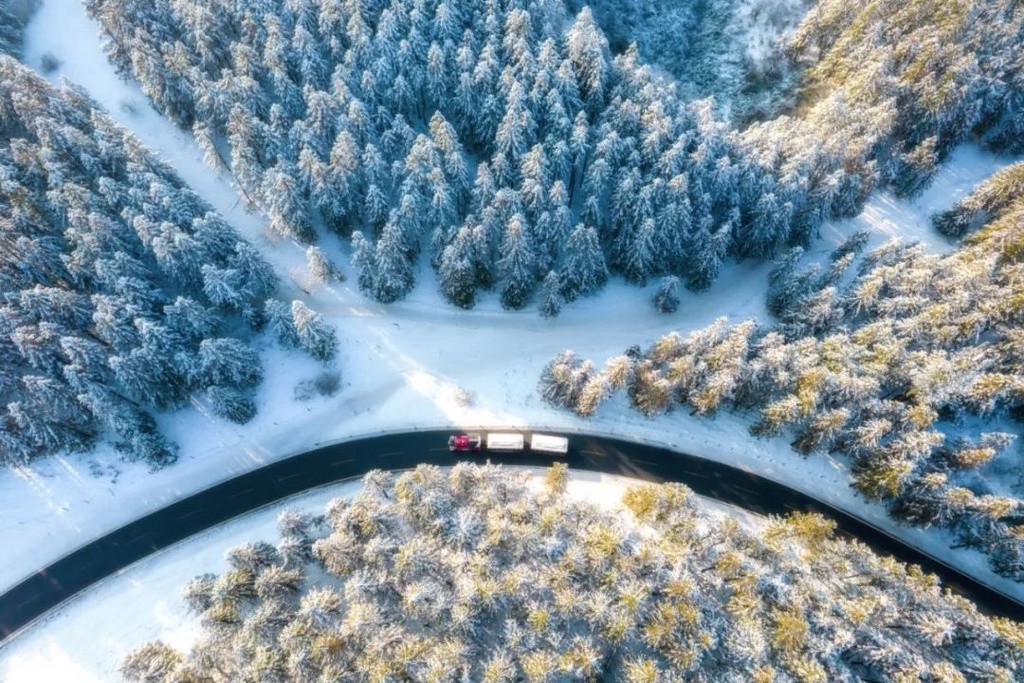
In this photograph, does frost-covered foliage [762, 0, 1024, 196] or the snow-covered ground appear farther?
frost-covered foliage [762, 0, 1024, 196]

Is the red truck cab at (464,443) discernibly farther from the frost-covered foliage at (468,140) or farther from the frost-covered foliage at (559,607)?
the frost-covered foliage at (468,140)

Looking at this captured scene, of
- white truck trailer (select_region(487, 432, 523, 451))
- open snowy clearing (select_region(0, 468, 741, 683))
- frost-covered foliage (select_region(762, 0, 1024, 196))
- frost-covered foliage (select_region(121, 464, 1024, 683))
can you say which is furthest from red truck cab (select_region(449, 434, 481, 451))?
frost-covered foliage (select_region(762, 0, 1024, 196))

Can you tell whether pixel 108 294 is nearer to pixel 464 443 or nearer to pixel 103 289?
pixel 103 289

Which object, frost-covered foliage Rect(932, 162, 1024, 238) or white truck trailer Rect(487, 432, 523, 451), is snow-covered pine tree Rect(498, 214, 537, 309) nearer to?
white truck trailer Rect(487, 432, 523, 451)

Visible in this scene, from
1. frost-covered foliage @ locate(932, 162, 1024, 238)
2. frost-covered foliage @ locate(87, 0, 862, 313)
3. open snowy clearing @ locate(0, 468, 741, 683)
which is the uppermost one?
frost-covered foliage @ locate(87, 0, 862, 313)

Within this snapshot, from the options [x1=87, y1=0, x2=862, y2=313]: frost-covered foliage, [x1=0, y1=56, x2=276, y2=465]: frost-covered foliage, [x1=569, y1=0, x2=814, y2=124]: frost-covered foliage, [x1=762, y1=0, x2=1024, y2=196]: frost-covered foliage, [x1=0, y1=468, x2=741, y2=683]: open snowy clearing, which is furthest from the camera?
[x1=569, y1=0, x2=814, y2=124]: frost-covered foliage

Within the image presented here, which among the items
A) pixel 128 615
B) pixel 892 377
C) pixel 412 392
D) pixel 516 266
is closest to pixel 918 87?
pixel 892 377
